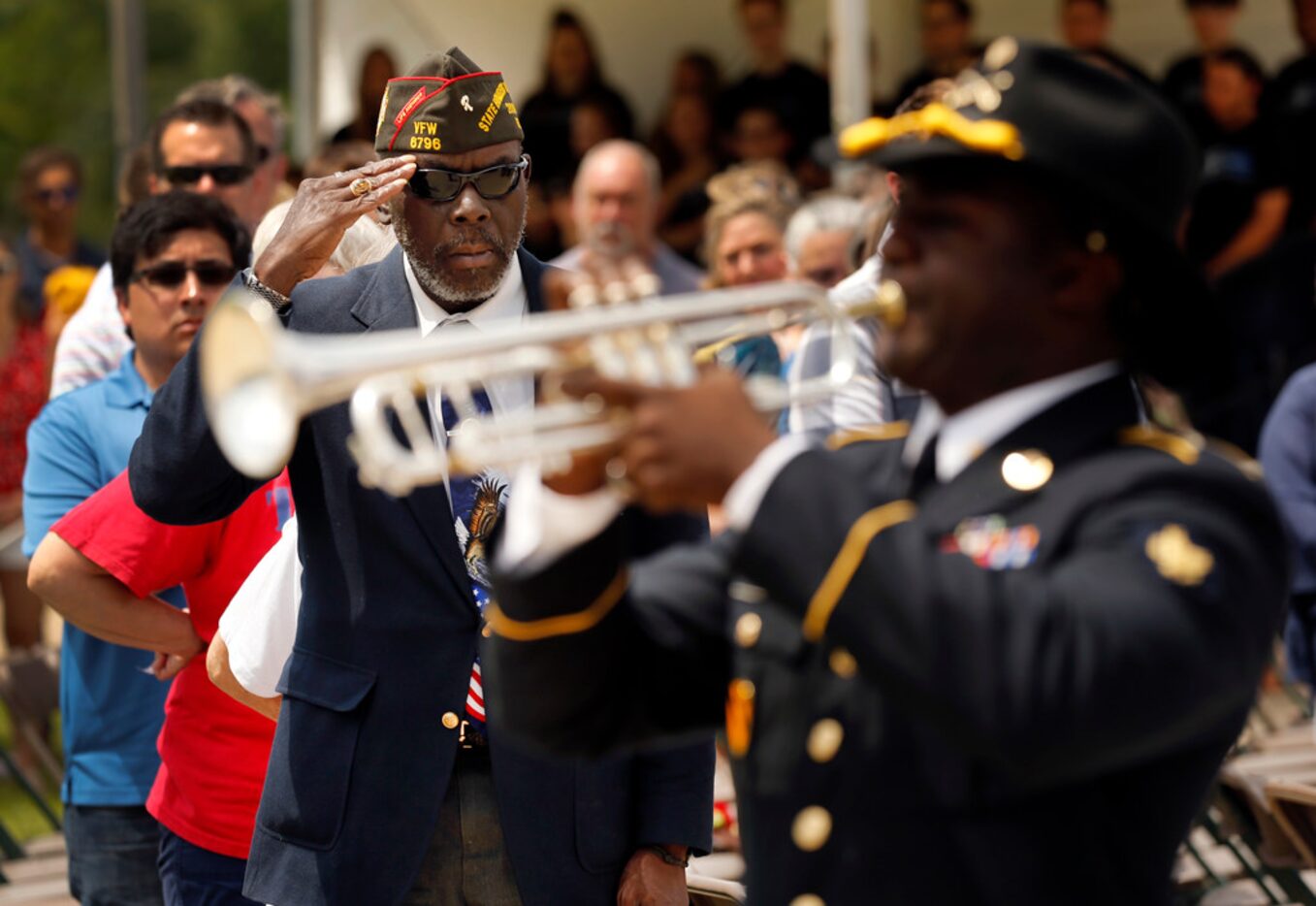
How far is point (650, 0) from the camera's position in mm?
12023

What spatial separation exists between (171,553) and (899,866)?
7.69 ft

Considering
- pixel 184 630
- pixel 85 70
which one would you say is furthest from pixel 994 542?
pixel 85 70

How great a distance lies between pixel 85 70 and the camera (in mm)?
14242

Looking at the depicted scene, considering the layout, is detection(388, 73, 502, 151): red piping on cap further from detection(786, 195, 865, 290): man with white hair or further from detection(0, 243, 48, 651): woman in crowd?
detection(0, 243, 48, 651): woman in crowd

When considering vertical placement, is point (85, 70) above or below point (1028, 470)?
below

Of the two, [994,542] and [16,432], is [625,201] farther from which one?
[994,542]

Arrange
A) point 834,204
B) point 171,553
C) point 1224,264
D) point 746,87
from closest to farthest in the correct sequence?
point 171,553
point 834,204
point 1224,264
point 746,87

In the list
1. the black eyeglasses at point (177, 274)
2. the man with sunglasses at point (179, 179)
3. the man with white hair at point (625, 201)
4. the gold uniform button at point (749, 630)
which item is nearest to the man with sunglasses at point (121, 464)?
the black eyeglasses at point (177, 274)

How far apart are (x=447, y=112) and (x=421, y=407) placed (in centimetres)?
57

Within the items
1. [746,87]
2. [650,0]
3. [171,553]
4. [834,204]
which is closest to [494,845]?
[171,553]

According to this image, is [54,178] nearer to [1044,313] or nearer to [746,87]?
[746,87]

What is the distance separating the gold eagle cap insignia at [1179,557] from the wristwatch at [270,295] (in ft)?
6.36

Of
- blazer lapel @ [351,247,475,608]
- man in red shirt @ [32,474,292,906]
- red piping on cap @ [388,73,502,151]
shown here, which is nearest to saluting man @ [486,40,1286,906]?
blazer lapel @ [351,247,475,608]

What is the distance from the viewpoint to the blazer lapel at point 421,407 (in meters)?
3.37
